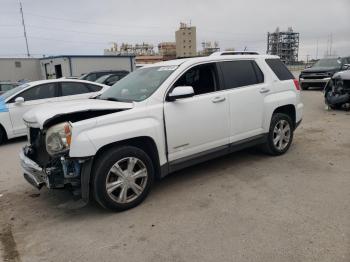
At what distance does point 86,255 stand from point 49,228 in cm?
83

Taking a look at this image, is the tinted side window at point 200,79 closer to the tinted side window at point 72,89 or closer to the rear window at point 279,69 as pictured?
the rear window at point 279,69

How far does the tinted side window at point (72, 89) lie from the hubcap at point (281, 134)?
225 inches

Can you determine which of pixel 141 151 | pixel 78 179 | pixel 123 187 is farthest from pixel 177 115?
pixel 78 179

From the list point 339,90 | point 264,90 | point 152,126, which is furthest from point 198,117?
point 339,90

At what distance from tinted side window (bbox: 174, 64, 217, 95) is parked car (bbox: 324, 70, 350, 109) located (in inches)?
275

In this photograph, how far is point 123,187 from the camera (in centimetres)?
398

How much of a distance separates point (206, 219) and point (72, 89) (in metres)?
6.69

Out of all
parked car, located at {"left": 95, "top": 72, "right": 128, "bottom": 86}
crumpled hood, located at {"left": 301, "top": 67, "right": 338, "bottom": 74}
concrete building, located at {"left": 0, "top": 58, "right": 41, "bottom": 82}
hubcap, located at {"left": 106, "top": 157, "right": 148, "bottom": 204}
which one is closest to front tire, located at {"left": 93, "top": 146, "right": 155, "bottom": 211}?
hubcap, located at {"left": 106, "top": 157, "right": 148, "bottom": 204}

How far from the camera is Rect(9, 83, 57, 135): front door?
27.4ft

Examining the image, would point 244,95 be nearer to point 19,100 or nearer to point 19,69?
point 19,100

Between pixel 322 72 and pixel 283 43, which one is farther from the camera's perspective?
pixel 283 43

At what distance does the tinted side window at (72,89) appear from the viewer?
908cm

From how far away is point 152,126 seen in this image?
13.6 ft

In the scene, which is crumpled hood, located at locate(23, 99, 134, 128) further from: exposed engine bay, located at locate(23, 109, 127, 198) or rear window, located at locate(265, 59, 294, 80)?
rear window, located at locate(265, 59, 294, 80)
